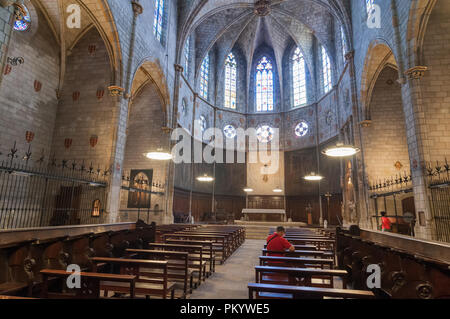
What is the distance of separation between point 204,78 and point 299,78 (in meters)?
8.81

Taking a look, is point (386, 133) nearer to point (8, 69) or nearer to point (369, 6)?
point (369, 6)

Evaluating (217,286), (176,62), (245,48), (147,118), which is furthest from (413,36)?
(245,48)

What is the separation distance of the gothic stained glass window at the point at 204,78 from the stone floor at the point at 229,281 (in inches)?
683

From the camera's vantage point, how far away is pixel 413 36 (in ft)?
28.9

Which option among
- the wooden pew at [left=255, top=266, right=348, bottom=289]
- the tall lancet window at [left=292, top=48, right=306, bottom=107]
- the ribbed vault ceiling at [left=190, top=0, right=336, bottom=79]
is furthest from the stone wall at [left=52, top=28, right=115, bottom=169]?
the tall lancet window at [left=292, top=48, right=306, bottom=107]

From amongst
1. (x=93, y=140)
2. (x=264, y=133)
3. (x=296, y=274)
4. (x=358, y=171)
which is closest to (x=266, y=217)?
(x=264, y=133)

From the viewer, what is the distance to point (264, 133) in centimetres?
2500

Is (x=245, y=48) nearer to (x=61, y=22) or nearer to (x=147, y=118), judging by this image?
(x=147, y=118)

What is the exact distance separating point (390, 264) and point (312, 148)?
1897 cm

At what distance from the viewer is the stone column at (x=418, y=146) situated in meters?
7.80

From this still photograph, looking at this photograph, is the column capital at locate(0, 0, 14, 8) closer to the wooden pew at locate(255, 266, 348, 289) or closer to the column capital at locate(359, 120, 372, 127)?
the wooden pew at locate(255, 266, 348, 289)

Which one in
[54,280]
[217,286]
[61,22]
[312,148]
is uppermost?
[61,22]

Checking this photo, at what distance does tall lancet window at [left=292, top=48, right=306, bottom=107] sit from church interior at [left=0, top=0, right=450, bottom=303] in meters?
0.19
